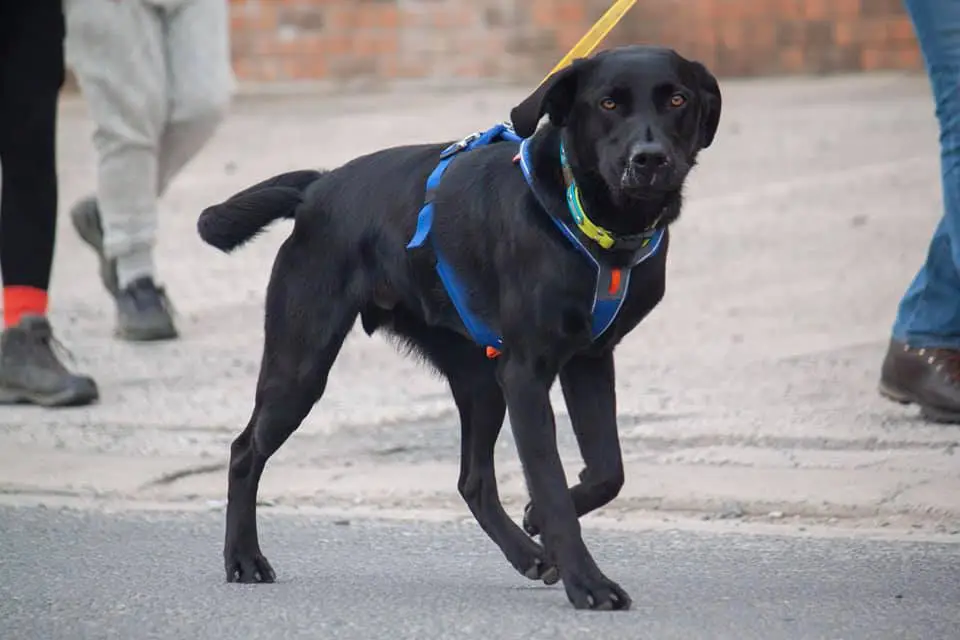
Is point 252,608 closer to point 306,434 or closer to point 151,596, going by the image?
point 151,596

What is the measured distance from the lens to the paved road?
13.1 feet

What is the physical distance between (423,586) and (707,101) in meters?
1.30

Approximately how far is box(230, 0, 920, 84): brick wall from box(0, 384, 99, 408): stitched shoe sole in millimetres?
6722

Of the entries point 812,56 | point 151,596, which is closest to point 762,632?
point 151,596

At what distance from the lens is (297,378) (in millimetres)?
4574

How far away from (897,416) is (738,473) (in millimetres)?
743

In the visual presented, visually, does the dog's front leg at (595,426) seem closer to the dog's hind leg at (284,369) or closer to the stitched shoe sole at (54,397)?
the dog's hind leg at (284,369)

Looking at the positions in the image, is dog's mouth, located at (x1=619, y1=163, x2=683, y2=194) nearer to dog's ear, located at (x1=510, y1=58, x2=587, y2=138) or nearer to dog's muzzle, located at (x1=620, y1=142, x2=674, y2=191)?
dog's muzzle, located at (x1=620, y1=142, x2=674, y2=191)

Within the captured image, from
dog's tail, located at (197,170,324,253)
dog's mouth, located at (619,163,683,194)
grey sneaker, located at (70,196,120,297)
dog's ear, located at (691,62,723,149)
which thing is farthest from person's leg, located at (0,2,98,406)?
dog's mouth, located at (619,163,683,194)

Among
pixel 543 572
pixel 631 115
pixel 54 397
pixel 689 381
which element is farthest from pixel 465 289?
pixel 54 397

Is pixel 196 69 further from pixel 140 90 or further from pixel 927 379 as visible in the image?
pixel 927 379

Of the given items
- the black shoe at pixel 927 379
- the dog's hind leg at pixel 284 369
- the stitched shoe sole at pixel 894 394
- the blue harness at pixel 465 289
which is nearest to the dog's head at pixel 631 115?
the blue harness at pixel 465 289

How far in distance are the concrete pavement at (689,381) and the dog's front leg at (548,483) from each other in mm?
1164

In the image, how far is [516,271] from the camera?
4.19 meters
